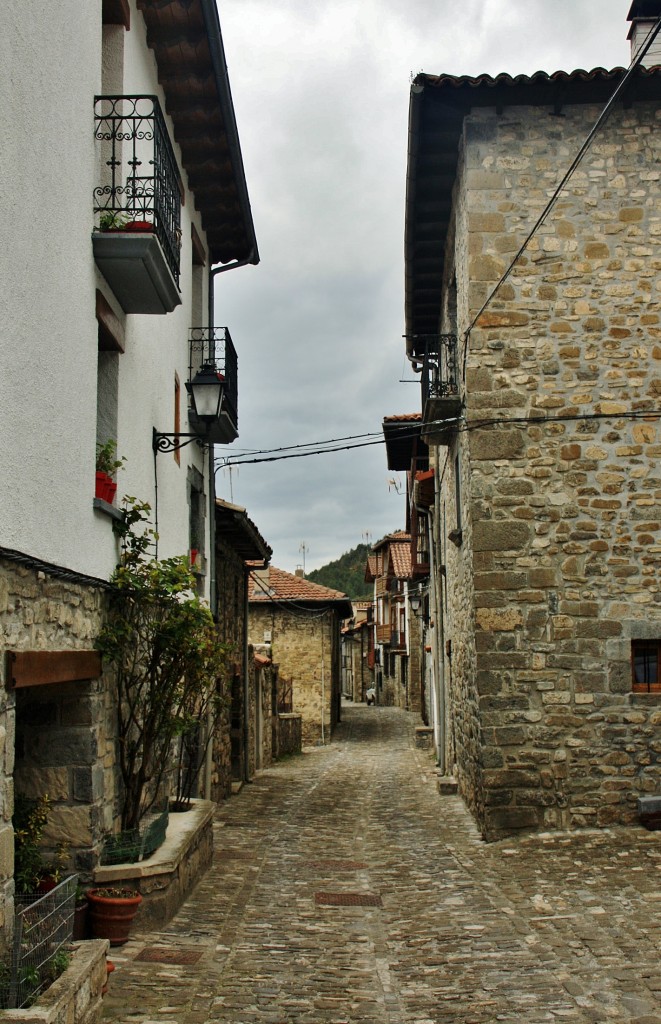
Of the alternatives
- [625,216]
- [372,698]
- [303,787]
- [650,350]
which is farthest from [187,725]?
[372,698]

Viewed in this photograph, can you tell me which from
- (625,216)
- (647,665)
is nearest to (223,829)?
(647,665)

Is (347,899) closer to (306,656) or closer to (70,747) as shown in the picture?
(70,747)

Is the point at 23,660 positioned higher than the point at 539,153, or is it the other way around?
the point at 539,153

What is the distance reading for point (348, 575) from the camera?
261 feet

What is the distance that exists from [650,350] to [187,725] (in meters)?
5.85

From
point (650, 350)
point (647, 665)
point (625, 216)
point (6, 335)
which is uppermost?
point (625, 216)

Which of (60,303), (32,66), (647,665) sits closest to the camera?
(32,66)

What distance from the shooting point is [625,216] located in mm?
9984

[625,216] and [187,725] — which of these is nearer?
[187,725]

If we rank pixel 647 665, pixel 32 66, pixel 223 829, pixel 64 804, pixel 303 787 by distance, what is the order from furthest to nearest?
pixel 303 787 < pixel 223 829 < pixel 647 665 < pixel 64 804 < pixel 32 66

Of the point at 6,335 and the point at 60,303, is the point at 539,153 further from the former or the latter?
the point at 6,335

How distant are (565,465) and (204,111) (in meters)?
4.99

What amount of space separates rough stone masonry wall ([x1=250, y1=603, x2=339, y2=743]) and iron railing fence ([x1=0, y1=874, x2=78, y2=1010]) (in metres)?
22.2

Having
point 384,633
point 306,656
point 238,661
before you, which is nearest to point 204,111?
point 238,661
